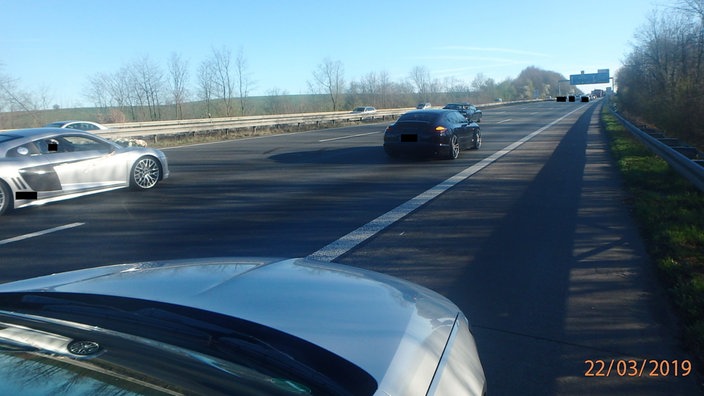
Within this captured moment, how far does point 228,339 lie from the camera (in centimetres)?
187

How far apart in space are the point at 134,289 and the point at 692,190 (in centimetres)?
1014

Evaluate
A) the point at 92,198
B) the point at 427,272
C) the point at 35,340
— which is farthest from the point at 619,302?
the point at 92,198

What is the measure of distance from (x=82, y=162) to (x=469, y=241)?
23.2ft

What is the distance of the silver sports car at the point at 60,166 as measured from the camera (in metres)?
8.99

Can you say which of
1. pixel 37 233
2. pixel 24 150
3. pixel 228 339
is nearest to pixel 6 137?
pixel 24 150

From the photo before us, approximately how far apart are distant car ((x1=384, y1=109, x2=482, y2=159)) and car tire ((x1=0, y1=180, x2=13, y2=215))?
987 cm

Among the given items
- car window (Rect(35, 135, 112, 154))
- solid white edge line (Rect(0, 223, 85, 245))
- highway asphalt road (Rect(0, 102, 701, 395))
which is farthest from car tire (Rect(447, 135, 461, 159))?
solid white edge line (Rect(0, 223, 85, 245))

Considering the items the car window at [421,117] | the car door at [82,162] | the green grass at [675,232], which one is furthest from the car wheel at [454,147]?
the car door at [82,162]

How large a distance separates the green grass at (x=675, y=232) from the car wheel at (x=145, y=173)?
893 centimetres

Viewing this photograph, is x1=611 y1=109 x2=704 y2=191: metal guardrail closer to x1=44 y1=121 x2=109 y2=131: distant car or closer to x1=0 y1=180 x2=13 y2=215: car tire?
x1=0 y1=180 x2=13 y2=215: car tire

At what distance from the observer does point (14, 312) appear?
2.07 metres

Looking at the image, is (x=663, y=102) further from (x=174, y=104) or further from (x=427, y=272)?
(x=174, y=104)

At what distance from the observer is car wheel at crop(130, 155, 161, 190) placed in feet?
36.3

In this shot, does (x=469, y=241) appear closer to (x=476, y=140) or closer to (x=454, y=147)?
(x=454, y=147)
